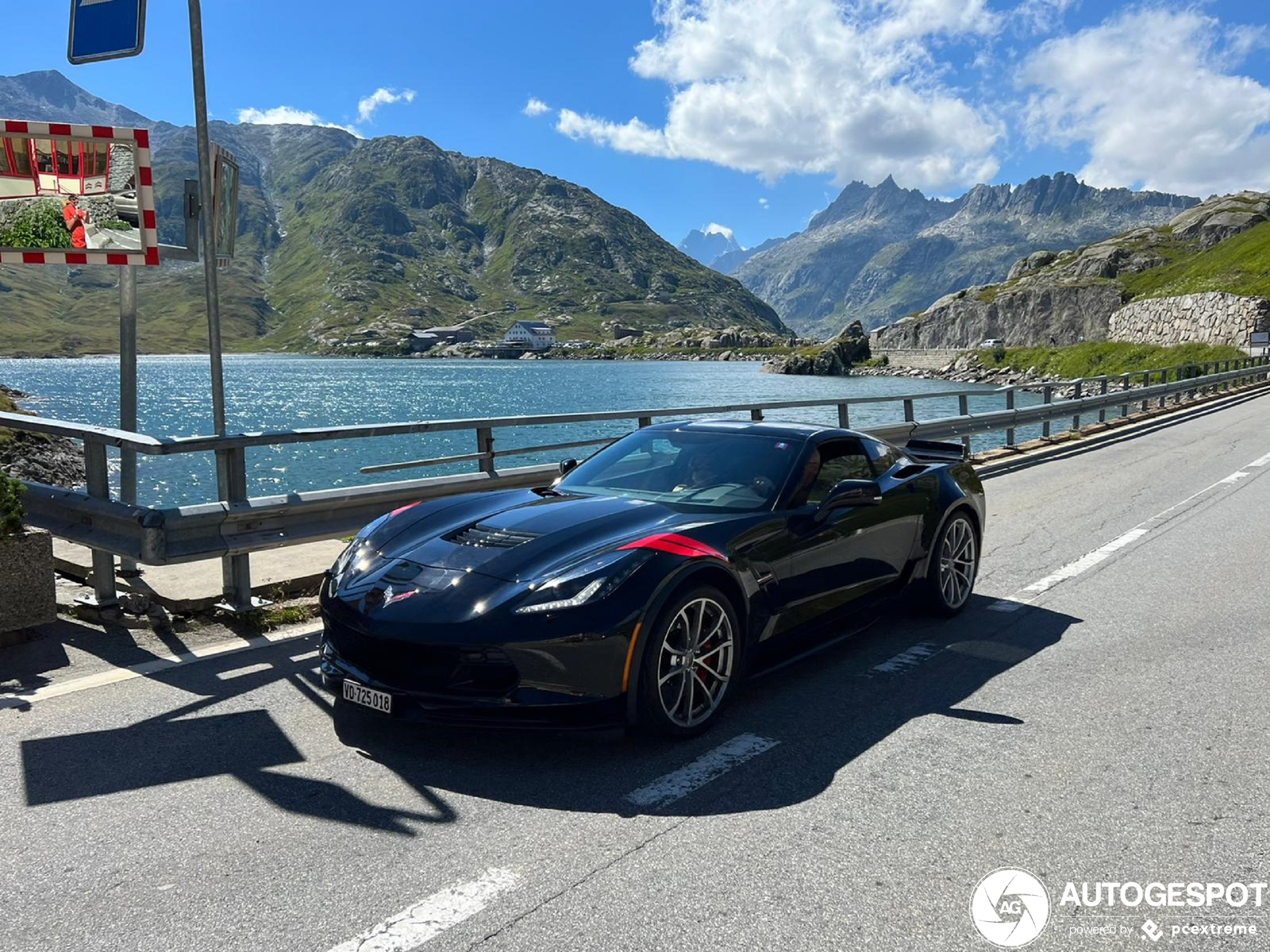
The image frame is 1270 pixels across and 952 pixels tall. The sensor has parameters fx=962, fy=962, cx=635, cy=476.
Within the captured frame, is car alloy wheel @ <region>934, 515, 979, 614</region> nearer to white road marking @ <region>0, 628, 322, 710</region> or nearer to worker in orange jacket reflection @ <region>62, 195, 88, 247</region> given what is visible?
white road marking @ <region>0, 628, 322, 710</region>

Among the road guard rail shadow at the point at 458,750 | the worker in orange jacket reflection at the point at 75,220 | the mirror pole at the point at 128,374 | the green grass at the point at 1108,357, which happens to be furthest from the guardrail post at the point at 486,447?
the green grass at the point at 1108,357

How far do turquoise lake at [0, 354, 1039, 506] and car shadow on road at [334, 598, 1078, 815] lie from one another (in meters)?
8.53

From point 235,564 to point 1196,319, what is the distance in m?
93.4

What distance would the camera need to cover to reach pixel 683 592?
414 centimetres

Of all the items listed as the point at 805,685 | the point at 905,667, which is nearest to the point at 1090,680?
the point at 905,667

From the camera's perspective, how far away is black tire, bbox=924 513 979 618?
245 inches

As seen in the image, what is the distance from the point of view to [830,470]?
18.1 ft

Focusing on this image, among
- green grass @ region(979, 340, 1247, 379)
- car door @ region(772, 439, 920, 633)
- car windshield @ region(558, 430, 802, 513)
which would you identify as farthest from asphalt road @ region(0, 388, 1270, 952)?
green grass @ region(979, 340, 1247, 379)

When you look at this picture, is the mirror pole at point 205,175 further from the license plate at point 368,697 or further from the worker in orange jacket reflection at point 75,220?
the license plate at point 368,697

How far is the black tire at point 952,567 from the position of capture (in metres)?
6.22

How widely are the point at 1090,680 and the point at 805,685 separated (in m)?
1.55

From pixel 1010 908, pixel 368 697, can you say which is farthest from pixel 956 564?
pixel 368 697

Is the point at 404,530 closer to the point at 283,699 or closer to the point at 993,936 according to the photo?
the point at 283,699

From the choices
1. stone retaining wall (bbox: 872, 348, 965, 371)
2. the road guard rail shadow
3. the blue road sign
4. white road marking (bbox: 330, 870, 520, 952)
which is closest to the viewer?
white road marking (bbox: 330, 870, 520, 952)
